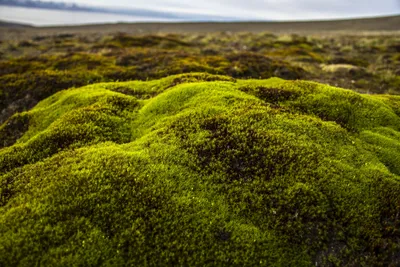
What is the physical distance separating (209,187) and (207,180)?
269mm

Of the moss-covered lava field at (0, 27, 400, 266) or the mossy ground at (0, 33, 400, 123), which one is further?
the mossy ground at (0, 33, 400, 123)

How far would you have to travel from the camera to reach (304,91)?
14.4 metres

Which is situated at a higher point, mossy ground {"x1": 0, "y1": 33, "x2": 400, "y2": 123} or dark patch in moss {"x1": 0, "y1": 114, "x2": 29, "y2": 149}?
mossy ground {"x1": 0, "y1": 33, "x2": 400, "y2": 123}

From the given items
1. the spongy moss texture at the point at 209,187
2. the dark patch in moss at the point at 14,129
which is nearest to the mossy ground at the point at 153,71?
the dark patch in moss at the point at 14,129

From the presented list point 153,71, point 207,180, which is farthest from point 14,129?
point 153,71

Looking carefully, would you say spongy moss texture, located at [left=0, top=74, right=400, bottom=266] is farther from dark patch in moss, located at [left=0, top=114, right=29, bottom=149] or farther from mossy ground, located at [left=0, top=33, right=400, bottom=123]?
mossy ground, located at [left=0, top=33, right=400, bottom=123]

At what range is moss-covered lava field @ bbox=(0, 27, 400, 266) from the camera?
7906 mm

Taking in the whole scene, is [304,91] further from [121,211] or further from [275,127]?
[121,211]

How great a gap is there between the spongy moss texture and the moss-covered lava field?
0.11ft

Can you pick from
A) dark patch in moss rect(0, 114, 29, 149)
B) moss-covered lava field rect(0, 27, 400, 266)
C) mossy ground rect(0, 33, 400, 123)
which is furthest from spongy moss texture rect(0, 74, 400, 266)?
mossy ground rect(0, 33, 400, 123)

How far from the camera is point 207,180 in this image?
968cm

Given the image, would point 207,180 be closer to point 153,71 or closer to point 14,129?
point 14,129

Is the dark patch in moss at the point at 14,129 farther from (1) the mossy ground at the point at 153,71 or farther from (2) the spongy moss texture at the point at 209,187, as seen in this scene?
(1) the mossy ground at the point at 153,71

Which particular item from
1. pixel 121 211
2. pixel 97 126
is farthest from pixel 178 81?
pixel 121 211
